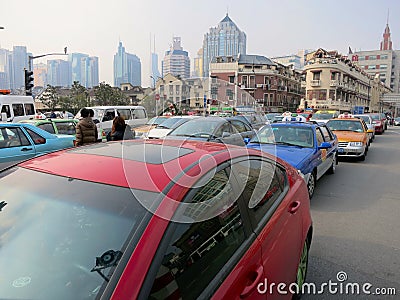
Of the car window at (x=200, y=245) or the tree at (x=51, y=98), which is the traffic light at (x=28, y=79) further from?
the tree at (x=51, y=98)

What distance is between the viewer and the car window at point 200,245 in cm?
148

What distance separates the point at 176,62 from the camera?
14.8 feet

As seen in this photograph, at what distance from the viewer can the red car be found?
57.4 inches

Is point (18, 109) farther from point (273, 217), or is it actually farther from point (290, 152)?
point (273, 217)

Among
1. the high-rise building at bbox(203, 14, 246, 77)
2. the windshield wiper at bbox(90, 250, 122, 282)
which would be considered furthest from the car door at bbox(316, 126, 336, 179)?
the windshield wiper at bbox(90, 250, 122, 282)

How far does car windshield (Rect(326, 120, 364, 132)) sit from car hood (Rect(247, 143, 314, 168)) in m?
6.07

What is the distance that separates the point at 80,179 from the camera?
1.92 m

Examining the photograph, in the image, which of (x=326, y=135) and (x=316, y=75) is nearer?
(x=326, y=135)

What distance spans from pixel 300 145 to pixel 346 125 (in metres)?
6.32

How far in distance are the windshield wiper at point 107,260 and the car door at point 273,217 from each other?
2.98 ft

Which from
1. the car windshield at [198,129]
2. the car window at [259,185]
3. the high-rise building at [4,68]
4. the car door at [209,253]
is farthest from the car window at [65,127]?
the high-rise building at [4,68]

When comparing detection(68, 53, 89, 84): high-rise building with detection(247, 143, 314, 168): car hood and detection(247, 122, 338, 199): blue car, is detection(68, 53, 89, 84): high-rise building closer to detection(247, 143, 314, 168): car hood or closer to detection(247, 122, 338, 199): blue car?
detection(247, 122, 338, 199): blue car

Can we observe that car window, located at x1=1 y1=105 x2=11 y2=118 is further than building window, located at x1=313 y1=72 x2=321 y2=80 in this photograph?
No

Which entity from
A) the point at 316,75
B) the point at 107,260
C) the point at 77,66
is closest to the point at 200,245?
the point at 107,260
